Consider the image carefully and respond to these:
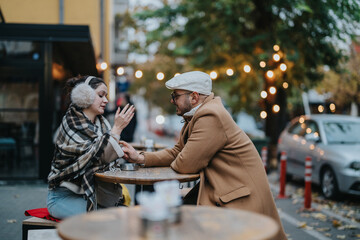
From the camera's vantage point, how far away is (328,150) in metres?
9.52

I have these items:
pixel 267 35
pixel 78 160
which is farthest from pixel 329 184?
pixel 78 160

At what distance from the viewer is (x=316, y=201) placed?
909 centimetres

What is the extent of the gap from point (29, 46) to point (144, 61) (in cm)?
2039

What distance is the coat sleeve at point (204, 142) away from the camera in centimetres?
357

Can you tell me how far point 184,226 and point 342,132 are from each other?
8828 millimetres

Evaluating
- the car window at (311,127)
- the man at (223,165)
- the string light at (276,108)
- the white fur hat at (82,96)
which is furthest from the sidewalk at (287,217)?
the string light at (276,108)

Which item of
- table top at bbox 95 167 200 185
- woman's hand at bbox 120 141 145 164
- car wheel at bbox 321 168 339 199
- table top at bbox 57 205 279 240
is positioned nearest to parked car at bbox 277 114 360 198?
car wheel at bbox 321 168 339 199

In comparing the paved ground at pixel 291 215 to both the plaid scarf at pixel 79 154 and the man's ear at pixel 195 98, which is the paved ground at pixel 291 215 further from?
the man's ear at pixel 195 98

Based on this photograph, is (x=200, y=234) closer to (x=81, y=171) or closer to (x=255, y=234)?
(x=255, y=234)

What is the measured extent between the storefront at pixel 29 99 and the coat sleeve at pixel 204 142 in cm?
652

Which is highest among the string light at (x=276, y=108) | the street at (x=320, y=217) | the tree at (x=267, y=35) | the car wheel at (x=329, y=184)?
the tree at (x=267, y=35)

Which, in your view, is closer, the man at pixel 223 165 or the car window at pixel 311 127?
the man at pixel 223 165

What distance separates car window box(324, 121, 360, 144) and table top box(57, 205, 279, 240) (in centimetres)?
809

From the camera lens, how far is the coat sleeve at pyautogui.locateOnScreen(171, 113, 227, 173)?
3570 millimetres
